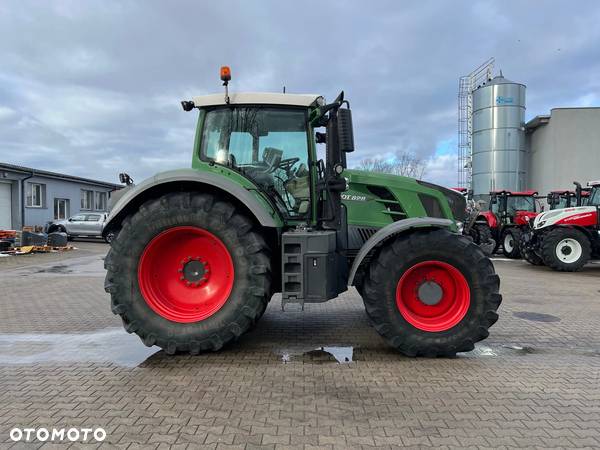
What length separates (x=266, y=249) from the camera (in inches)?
182

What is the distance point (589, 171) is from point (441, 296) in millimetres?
25420

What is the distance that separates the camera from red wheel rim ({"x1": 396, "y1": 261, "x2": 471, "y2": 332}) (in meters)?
4.73

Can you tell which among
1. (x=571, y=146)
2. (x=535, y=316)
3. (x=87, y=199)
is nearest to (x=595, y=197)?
(x=535, y=316)

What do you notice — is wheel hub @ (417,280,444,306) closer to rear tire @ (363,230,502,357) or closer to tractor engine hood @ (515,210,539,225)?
rear tire @ (363,230,502,357)

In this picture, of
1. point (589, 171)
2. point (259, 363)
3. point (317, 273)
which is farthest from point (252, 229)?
point (589, 171)

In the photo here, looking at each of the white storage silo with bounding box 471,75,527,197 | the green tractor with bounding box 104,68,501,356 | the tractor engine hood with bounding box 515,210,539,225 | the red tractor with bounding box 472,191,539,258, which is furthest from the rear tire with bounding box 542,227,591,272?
the white storage silo with bounding box 471,75,527,197

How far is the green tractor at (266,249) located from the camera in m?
4.62

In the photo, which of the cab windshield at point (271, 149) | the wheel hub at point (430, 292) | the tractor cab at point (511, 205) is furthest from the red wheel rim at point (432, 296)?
the tractor cab at point (511, 205)

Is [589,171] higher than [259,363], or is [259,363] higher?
[589,171]

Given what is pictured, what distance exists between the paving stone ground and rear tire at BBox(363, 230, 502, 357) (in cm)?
22

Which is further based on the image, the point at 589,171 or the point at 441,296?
the point at 589,171

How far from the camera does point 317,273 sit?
466 centimetres

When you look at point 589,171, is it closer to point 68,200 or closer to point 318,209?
point 318,209

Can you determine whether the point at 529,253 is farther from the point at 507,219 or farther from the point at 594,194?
the point at 507,219
